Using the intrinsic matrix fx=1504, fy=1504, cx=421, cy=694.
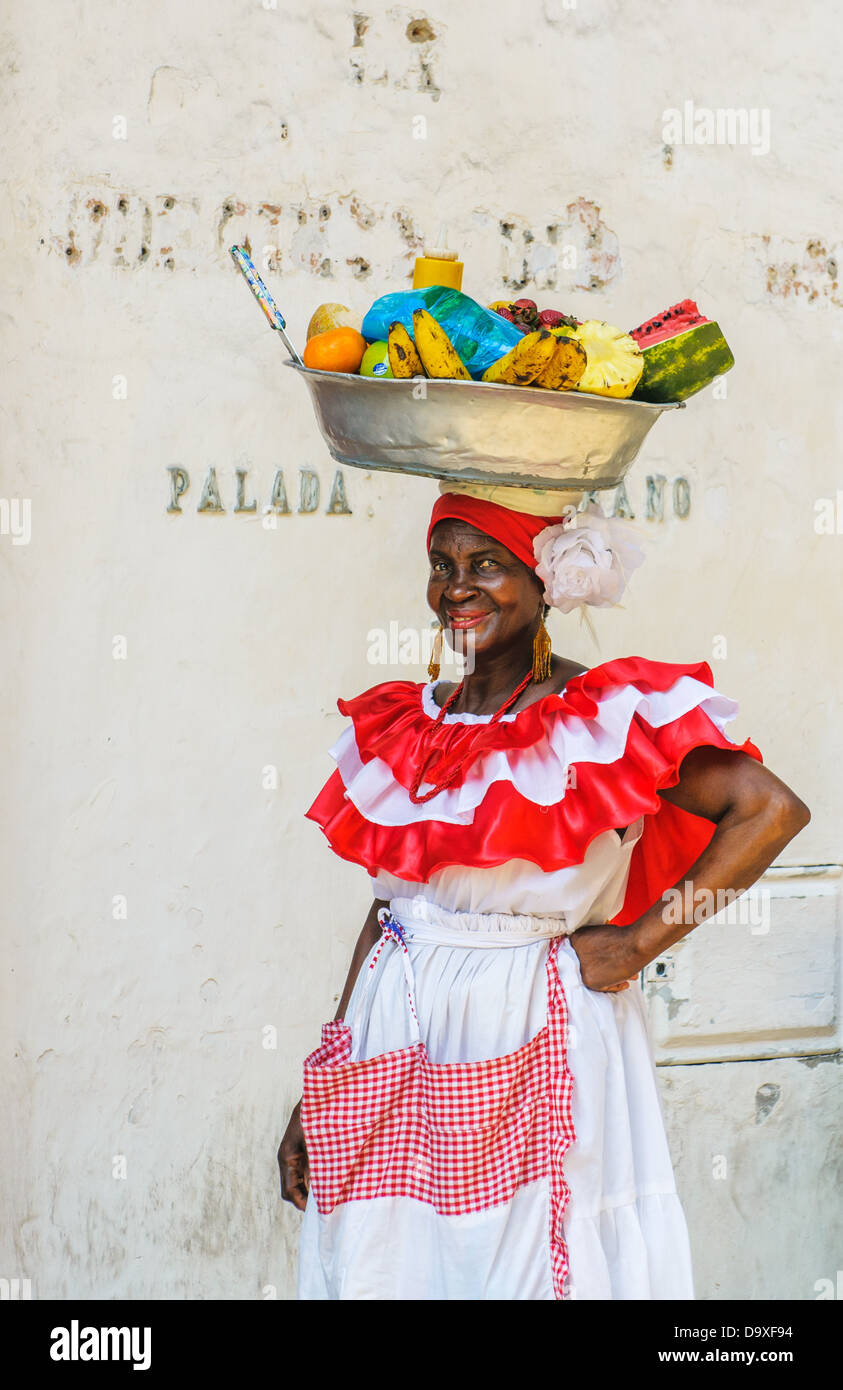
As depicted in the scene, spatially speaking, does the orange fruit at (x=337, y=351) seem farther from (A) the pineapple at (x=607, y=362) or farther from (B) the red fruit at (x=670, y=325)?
(B) the red fruit at (x=670, y=325)

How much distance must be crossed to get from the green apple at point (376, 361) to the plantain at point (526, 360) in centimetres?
19

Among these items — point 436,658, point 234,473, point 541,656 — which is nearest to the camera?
point 541,656

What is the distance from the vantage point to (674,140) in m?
3.99

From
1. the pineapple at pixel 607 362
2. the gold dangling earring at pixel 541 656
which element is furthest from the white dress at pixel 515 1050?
the pineapple at pixel 607 362

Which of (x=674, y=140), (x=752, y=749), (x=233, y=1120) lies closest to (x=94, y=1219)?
(x=233, y=1120)

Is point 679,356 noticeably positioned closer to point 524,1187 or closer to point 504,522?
point 504,522

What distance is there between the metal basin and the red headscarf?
0.35 ft

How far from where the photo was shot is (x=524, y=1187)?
2.51m

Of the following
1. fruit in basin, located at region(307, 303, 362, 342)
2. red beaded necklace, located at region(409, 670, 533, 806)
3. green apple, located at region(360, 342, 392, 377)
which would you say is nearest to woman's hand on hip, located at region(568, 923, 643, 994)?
red beaded necklace, located at region(409, 670, 533, 806)

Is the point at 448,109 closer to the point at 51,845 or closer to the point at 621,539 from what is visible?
the point at 621,539

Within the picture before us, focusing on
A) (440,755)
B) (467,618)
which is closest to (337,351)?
(467,618)

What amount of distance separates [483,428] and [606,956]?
91cm

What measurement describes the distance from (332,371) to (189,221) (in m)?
1.45
